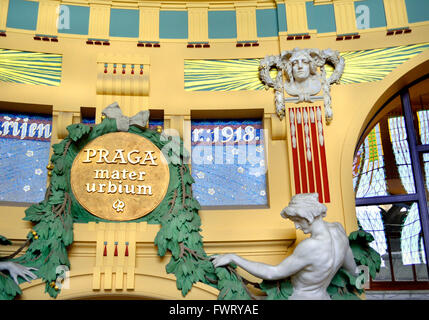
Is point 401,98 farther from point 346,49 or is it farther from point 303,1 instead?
point 303,1

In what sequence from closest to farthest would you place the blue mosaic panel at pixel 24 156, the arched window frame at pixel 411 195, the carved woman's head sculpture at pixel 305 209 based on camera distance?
the carved woman's head sculpture at pixel 305 209 < the blue mosaic panel at pixel 24 156 < the arched window frame at pixel 411 195

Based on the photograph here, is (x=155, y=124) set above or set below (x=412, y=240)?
above

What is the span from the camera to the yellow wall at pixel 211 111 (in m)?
5.44

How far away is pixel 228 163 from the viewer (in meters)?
6.23

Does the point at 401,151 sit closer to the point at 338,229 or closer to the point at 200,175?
the point at 338,229

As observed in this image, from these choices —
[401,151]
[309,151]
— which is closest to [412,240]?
[401,151]

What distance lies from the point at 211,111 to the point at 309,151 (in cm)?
125

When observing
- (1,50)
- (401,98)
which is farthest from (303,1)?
(1,50)

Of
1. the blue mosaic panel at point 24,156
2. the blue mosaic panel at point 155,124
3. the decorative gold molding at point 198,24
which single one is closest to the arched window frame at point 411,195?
the decorative gold molding at point 198,24

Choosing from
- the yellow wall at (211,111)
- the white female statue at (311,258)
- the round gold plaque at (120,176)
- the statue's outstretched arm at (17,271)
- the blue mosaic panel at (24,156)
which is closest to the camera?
the white female statue at (311,258)

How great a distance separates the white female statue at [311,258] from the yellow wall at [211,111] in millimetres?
556

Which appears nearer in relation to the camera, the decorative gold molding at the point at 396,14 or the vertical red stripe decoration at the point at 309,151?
the vertical red stripe decoration at the point at 309,151

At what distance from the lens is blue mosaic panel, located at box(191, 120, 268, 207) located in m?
6.08

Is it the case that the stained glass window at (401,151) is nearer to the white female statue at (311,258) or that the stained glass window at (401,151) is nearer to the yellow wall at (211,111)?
the yellow wall at (211,111)
